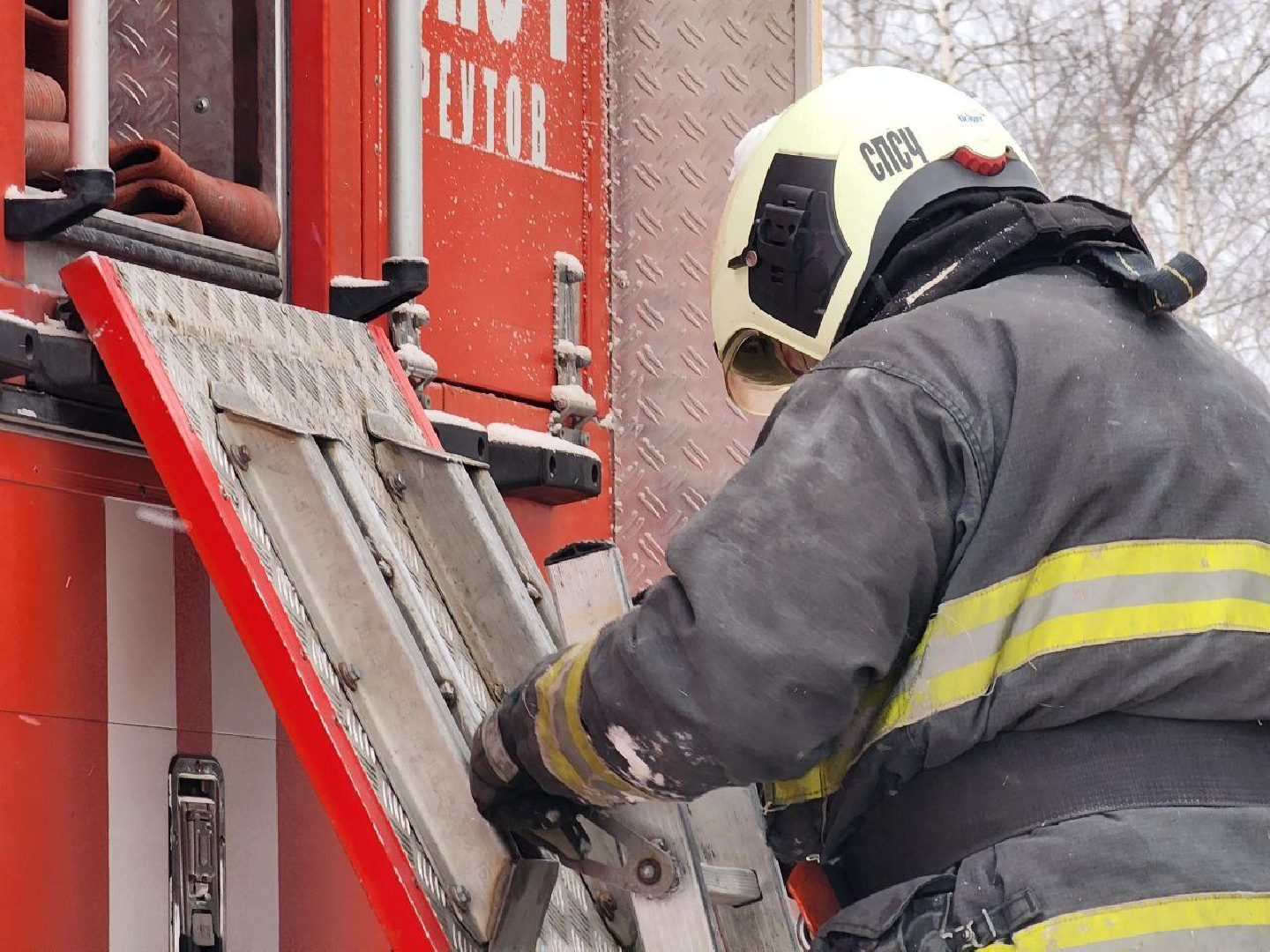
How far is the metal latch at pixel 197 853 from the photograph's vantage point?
243 centimetres

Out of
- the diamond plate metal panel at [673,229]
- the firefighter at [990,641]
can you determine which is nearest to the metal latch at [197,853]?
the firefighter at [990,641]

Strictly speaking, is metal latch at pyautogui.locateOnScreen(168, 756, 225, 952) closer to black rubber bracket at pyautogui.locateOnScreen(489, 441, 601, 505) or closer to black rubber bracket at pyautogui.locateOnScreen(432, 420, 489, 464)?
black rubber bracket at pyautogui.locateOnScreen(432, 420, 489, 464)

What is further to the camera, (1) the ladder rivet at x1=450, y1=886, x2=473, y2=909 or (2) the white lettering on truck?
(2) the white lettering on truck

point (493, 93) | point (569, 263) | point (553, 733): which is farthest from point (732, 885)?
point (493, 93)

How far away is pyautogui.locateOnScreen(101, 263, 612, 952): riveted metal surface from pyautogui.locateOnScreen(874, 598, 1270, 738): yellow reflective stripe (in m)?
0.63

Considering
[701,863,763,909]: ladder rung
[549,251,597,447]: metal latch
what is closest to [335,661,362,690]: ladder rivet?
[701,863,763,909]: ladder rung

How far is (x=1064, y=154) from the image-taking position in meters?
11.8

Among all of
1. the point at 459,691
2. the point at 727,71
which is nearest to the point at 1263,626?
the point at 459,691

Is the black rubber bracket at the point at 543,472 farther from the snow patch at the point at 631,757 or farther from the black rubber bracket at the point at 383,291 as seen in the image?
the snow patch at the point at 631,757

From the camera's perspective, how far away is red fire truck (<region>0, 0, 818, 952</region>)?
235 cm

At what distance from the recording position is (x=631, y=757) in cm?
188

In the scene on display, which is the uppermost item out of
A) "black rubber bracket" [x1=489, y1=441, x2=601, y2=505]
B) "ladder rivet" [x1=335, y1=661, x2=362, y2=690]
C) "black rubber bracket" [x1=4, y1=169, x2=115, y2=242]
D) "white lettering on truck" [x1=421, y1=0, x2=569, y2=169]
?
"white lettering on truck" [x1=421, y1=0, x2=569, y2=169]

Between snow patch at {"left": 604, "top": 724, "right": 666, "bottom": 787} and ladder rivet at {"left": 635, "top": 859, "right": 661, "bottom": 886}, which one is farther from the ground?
snow patch at {"left": 604, "top": 724, "right": 666, "bottom": 787}

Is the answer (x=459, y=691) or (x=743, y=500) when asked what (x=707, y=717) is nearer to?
(x=743, y=500)
